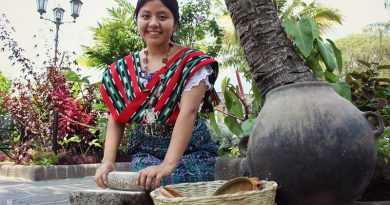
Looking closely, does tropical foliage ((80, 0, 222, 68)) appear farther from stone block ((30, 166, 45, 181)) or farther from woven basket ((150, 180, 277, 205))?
woven basket ((150, 180, 277, 205))

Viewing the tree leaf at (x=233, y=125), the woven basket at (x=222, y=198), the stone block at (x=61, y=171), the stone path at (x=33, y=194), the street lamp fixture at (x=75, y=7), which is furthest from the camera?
the street lamp fixture at (x=75, y=7)

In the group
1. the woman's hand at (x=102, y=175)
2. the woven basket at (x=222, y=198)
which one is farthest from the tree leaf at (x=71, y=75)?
the woven basket at (x=222, y=198)

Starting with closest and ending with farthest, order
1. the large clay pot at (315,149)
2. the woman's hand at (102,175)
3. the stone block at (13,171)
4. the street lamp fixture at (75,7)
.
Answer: the woman's hand at (102,175) → the large clay pot at (315,149) → the stone block at (13,171) → the street lamp fixture at (75,7)

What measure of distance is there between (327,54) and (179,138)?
1971mm

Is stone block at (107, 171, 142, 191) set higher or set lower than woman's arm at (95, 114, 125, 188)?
lower

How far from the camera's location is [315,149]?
2154 mm

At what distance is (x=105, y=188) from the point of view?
6.20 feet

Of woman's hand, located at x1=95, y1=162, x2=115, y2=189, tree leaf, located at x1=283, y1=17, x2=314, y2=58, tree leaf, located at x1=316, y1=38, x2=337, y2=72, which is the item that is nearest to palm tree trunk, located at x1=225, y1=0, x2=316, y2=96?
tree leaf, located at x1=283, y1=17, x2=314, y2=58

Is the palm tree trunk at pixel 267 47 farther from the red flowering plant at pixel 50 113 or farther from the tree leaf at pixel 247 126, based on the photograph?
the red flowering plant at pixel 50 113

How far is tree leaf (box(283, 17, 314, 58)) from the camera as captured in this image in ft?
10.1

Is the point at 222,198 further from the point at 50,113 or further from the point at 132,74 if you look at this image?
the point at 50,113

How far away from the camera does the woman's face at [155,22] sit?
1.99m

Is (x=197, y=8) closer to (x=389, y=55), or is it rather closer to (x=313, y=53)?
(x=313, y=53)

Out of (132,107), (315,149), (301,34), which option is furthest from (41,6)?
(315,149)
